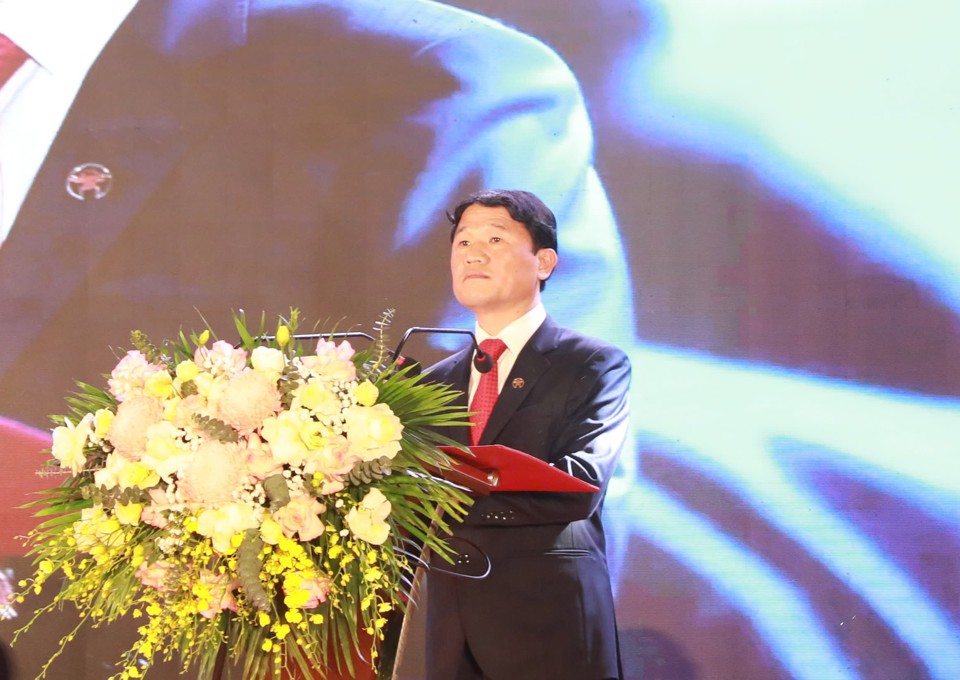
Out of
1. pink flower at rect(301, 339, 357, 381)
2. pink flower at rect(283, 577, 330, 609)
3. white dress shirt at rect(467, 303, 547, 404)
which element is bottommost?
pink flower at rect(283, 577, 330, 609)

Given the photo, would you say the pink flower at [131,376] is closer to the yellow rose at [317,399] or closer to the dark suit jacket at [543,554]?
the yellow rose at [317,399]

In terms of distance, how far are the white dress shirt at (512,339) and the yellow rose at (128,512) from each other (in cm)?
136

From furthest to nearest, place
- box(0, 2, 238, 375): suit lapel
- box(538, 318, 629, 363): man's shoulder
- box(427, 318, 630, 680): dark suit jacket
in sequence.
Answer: box(0, 2, 238, 375): suit lapel < box(538, 318, 629, 363): man's shoulder < box(427, 318, 630, 680): dark suit jacket

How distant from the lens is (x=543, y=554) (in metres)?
2.34

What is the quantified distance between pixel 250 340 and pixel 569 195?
204cm

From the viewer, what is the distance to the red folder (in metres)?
1.48

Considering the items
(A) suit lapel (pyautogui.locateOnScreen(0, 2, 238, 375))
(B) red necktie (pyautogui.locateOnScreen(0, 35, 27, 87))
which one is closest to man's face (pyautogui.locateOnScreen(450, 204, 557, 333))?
(A) suit lapel (pyautogui.locateOnScreen(0, 2, 238, 375))

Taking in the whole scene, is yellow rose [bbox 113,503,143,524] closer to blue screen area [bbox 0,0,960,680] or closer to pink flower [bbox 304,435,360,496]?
pink flower [bbox 304,435,360,496]

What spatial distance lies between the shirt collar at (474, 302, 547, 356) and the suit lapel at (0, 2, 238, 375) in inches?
57.7

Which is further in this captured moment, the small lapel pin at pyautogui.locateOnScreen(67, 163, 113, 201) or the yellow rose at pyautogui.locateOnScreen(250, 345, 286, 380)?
the small lapel pin at pyautogui.locateOnScreen(67, 163, 113, 201)

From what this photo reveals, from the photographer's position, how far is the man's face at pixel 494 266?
2.78 metres

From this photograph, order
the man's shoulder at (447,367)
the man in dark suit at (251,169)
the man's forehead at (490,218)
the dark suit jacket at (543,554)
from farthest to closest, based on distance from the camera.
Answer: the man in dark suit at (251,169)
the man's forehead at (490,218)
the man's shoulder at (447,367)
the dark suit jacket at (543,554)

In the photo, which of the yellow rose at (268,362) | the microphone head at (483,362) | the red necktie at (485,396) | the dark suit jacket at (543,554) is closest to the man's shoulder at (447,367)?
the red necktie at (485,396)

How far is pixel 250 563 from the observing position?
1.23 m
